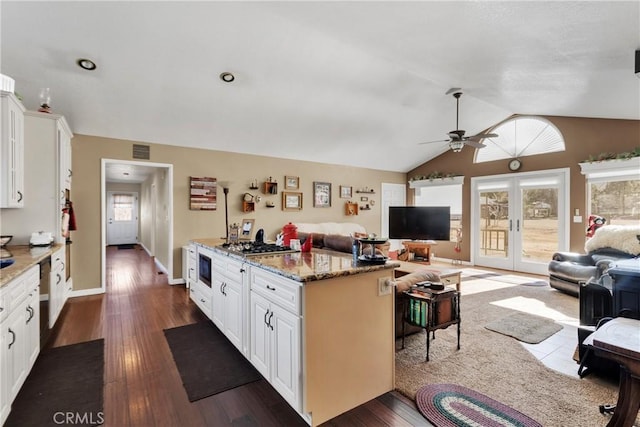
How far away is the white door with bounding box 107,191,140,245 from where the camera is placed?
10.4m

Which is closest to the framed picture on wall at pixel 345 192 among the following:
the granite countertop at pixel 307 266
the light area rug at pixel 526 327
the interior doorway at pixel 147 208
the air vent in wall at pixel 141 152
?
the interior doorway at pixel 147 208

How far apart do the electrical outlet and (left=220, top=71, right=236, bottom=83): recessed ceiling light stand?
3.22 meters

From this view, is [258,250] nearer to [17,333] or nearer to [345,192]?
[17,333]

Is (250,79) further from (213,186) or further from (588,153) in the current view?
(588,153)

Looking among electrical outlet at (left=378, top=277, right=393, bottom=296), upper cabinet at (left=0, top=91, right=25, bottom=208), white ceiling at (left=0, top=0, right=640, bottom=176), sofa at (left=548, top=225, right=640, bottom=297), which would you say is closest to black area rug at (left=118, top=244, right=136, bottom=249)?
white ceiling at (left=0, top=0, right=640, bottom=176)

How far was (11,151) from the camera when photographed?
273 centimetres

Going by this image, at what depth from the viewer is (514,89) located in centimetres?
433

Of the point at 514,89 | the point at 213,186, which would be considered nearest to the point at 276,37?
the point at 213,186

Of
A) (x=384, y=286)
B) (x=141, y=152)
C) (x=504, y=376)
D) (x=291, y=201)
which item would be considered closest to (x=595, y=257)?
(x=504, y=376)

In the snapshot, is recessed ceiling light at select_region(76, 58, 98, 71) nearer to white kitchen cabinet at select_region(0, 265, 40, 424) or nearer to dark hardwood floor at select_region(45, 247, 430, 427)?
white kitchen cabinet at select_region(0, 265, 40, 424)

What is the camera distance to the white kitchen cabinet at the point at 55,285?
118 inches

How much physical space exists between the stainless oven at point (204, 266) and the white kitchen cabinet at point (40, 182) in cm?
156

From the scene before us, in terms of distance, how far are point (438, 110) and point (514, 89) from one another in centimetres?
142

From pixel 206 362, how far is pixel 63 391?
976 mm
